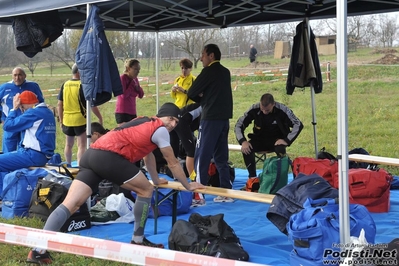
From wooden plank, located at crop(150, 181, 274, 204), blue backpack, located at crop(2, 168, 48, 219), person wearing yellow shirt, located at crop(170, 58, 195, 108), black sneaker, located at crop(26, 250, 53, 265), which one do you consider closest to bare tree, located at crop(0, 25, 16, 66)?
person wearing yellow shirt, located at crop(170, 58, 195, 108)

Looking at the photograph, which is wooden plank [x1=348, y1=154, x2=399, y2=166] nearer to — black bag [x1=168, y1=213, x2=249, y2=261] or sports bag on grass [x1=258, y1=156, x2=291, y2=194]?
sports bag on grass [x1=258, y1=156, x2=291, y2=194]

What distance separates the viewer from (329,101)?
14.3 m

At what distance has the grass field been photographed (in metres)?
10.8

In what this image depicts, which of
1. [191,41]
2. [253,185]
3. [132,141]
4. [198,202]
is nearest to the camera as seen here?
[132,141]

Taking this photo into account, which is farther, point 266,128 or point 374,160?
point 266,128

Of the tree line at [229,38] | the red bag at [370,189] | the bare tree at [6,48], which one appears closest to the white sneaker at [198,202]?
the red bag at [370,189]

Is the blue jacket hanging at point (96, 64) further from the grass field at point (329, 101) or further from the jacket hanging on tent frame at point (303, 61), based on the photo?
the grass field at point (329, 101)

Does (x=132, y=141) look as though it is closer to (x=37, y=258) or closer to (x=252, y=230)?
(x=37, y=258)

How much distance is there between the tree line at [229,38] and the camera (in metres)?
18.7

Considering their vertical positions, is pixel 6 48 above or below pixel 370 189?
above

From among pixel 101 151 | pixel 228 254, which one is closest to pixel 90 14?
pixel 101 151

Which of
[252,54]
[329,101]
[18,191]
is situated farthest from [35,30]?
[252,54]

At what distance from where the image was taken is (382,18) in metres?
19.4

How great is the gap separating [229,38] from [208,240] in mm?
16967
